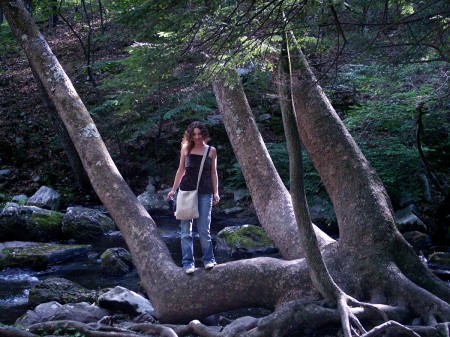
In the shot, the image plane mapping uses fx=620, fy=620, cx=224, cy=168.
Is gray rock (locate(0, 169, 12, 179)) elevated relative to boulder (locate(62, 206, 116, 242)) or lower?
elevated

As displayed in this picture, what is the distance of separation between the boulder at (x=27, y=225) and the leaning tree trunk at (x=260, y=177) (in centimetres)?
630

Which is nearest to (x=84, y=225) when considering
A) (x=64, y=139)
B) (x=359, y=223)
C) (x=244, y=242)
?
(x=244, y=242)

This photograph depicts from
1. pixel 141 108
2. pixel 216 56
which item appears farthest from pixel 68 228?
pixel 216 56

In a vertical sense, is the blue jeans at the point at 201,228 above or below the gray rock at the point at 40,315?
above

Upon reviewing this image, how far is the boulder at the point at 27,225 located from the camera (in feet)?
41.6

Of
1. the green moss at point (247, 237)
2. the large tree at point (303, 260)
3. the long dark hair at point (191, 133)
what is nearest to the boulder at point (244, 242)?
the green moss at point (247, 237)

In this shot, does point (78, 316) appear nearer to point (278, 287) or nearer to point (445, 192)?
point (278, 287)

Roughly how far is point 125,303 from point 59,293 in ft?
4.86

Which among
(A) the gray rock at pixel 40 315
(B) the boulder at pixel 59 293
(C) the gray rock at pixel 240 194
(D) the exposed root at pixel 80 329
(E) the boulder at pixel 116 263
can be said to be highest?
(D) the exposed root at pixel 80 329

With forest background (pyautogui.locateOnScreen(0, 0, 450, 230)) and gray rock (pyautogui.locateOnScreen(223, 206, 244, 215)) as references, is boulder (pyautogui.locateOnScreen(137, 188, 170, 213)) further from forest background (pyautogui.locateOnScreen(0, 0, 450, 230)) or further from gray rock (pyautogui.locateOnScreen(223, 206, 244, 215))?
gray rock (pyautogui.locateOnScreen(223, 206, 244, 215))

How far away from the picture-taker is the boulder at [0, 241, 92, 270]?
1091 cm

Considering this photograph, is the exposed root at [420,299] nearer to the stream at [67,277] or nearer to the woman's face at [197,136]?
the woman's face at [197,136]

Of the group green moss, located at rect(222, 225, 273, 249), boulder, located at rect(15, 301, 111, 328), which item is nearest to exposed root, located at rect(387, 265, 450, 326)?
boulder, located at rect(15, 301, 111, 328)

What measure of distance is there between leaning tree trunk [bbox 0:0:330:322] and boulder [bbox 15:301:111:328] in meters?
0.75
